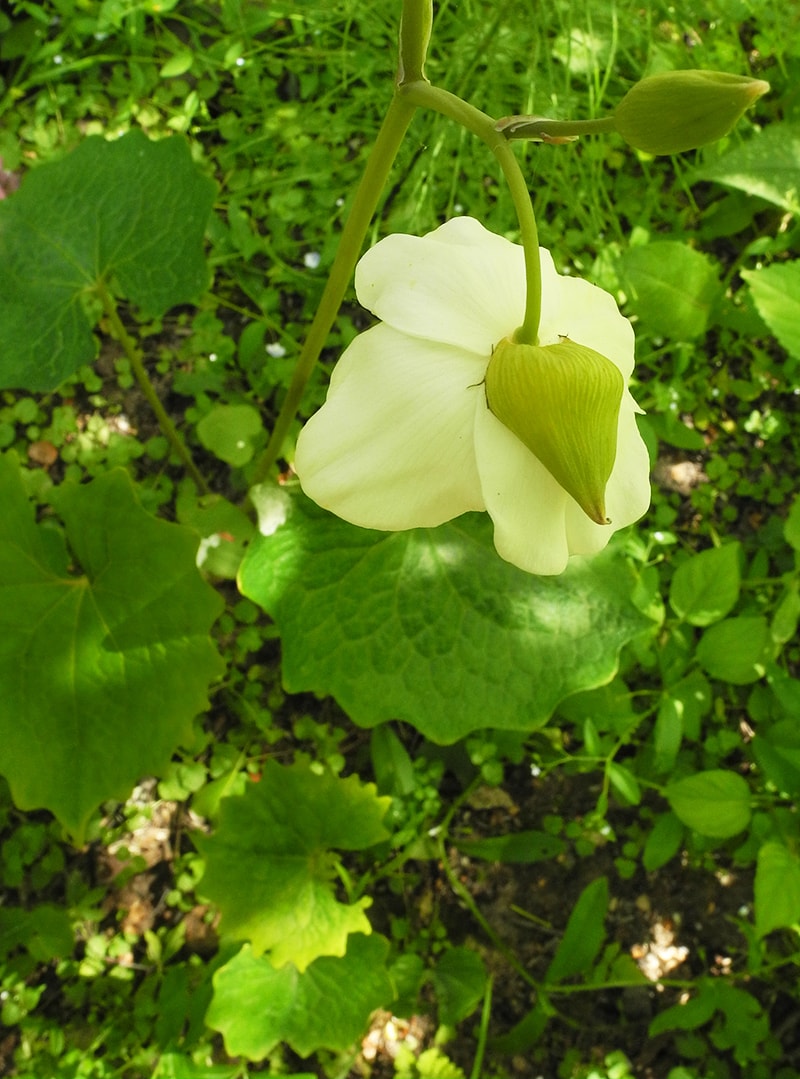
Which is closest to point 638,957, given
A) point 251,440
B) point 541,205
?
point 251,440

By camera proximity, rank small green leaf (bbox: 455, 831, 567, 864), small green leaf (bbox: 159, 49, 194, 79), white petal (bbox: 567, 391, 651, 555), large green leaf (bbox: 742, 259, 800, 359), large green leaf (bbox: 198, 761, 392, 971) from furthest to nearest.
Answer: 1. small green leaf (bbox: 159, 49, 194, 79)
2. small green leaf (bbox: 455, 831, 567, 864)
3. large green leaf (bbox: 742, 259, 800, 359)
4. large green leaf (bbox: 198, 761, 392, 971)
5. white petal (bbox: 567, 391, 651, 555)

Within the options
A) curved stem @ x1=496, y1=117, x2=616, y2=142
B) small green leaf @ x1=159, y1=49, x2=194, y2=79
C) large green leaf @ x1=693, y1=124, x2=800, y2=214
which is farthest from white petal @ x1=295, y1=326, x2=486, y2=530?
small green leaf @ x1=159, y1=49, x2=194, y2=79

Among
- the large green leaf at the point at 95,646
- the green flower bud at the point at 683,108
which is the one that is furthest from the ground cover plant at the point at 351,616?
the green flower bud at the point at 683,108

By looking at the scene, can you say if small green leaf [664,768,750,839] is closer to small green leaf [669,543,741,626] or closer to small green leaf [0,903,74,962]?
small green leaf [669,543,741,626]

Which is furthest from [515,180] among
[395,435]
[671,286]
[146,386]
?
[671,286]

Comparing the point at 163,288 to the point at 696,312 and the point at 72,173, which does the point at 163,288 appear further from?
the point at 696,312

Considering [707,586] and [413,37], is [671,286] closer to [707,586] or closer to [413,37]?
[707,586]
